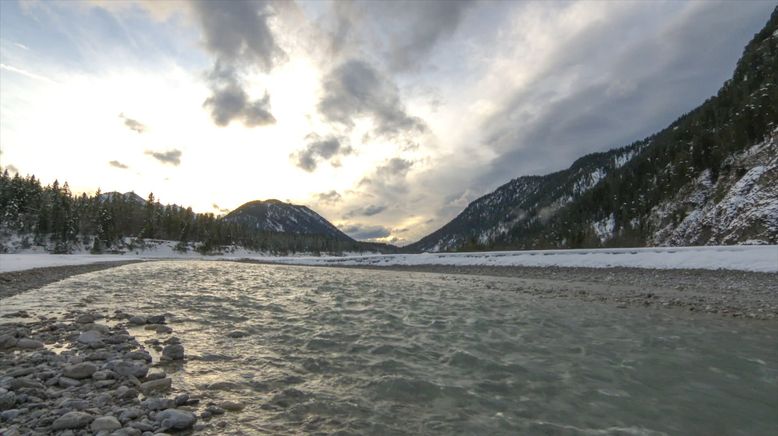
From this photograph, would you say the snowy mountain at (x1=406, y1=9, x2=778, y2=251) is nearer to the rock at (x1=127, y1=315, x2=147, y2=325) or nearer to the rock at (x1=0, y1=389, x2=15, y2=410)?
the rock at (x1=127, y1=315, x2=147, y2=325)

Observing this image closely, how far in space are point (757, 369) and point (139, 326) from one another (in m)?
15.9

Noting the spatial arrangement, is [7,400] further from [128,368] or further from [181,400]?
[181,400]

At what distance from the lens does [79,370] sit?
594 cm

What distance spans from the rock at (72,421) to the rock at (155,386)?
3.71 feet

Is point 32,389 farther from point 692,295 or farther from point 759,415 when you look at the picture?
point 692,295

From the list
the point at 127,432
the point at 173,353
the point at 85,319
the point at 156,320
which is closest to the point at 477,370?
the point at 127,432

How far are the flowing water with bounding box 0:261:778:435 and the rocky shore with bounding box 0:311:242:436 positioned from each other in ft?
1.72

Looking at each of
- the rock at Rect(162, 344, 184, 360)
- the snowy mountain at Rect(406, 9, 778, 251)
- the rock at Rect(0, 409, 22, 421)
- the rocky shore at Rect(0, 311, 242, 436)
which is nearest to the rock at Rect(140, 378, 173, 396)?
the rocky shore at Rect(0, 311, 242, 436)

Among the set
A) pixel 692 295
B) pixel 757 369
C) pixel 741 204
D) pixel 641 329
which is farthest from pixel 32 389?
pixel 741 204

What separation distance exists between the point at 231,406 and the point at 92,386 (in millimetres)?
2465

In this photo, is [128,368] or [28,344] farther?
[28,344]

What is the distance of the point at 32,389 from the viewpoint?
516cm

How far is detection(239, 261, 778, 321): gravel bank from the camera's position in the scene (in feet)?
47.6

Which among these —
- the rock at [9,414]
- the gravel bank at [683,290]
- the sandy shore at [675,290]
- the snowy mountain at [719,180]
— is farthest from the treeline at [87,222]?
the gravel bank at [683,290]
